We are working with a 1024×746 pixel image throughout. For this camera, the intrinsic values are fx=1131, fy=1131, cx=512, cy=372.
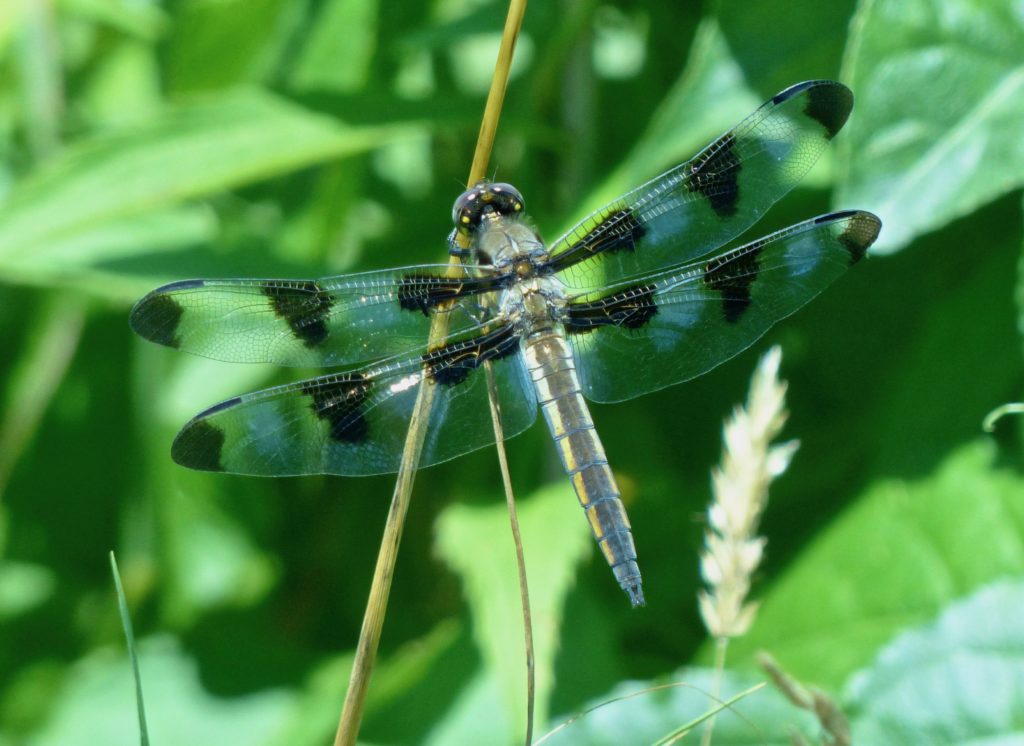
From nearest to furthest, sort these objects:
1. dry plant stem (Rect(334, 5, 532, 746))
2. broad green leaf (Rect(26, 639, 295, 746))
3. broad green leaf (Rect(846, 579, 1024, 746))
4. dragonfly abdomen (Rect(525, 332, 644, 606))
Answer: dry plant stem (Rect(334, 5, 532, 746)) → broad green leaf (Rect(846, 579, 1024, 746)) → dragonfly abdomen (Rect(525, 332, 644, 606)) → broad green leaf (Rect(26, 639, 295, 746))

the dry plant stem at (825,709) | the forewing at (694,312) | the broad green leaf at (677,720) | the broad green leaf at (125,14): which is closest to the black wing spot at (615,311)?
the forewing at (694,312)

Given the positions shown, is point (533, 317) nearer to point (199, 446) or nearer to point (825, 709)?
point (199, 446)

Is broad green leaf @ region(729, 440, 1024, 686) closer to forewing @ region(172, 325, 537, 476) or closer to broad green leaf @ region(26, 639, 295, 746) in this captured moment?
forewing @ region(172, 325, 537, 476)

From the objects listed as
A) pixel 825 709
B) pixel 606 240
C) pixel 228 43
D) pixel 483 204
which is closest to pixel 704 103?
pixel 606 240

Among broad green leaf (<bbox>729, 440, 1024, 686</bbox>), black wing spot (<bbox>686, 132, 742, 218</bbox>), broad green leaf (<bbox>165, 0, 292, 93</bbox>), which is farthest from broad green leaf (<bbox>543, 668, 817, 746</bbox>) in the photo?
broad green leaf (<bbox>165, 0, 292, 93</bbox>)

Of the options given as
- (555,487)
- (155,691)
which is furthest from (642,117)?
(155,691)

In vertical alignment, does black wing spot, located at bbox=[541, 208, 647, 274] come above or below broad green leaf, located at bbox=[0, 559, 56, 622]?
below

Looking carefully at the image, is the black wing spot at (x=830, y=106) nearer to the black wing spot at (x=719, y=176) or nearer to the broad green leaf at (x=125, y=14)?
the black wing spot at (x=719, y=176)

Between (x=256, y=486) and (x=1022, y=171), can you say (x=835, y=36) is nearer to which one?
(x=1022, y=171)
